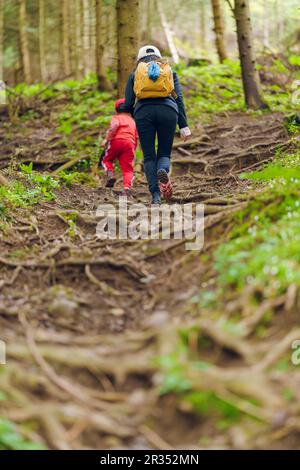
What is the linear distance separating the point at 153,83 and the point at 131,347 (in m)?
4.52

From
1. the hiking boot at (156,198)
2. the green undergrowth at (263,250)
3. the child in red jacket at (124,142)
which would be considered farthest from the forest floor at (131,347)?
the child in red jacket at (124,142)

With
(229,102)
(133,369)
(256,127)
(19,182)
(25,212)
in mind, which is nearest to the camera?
(133,369)

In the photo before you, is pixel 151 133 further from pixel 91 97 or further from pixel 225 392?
pixel 91 97

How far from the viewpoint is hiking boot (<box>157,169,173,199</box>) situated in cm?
843

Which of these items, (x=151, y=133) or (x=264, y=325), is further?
(x=151, y=133)

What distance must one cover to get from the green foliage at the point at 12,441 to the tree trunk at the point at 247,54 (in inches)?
488

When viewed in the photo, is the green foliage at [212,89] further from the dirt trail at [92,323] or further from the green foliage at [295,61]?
the dirt trail at [92,323]

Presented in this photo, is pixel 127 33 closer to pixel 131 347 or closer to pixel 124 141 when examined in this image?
pixel 124 141

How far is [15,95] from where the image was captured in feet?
55.2

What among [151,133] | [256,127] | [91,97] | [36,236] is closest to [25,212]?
[36,236]

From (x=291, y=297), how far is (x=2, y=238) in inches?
146

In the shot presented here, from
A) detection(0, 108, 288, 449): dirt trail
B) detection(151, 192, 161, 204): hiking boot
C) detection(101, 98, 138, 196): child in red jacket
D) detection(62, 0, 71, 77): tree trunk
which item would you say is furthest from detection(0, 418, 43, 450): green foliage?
detection(62, 0, 71, 77): tree trunk

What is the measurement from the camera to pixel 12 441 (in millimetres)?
3689

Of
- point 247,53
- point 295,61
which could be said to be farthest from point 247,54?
point 295,61
